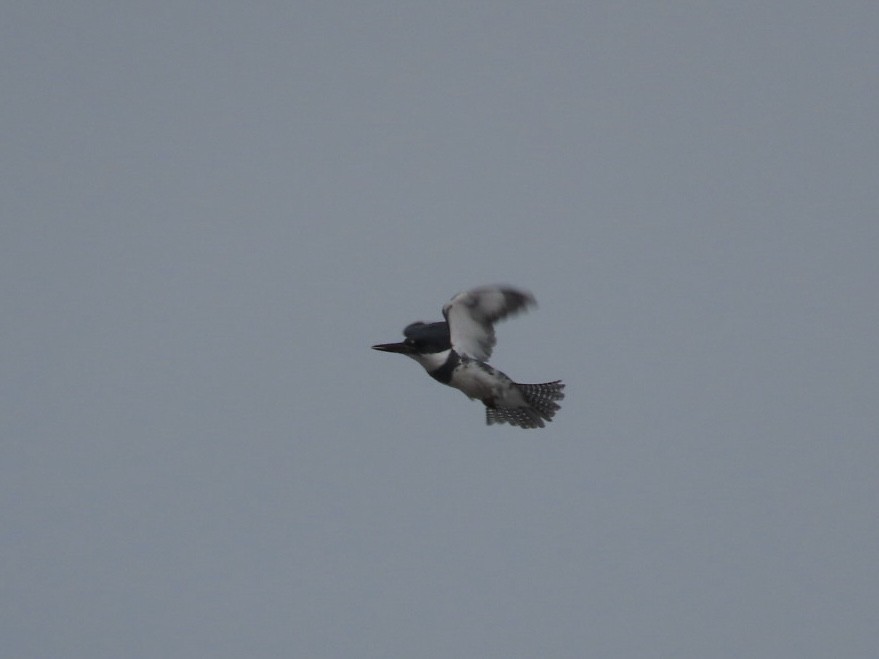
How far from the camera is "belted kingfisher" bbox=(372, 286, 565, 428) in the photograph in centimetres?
1336

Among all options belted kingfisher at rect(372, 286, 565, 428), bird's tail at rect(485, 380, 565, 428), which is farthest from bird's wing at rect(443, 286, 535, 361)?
bird's tail at rect(485, 380, 565, 428)

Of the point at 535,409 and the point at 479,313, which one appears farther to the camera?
the point at 535,409

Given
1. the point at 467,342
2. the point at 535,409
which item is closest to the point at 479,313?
the point at 467,342

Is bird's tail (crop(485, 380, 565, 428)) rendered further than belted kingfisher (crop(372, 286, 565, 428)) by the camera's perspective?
Yes

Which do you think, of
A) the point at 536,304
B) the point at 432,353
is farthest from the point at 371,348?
the point at 536,304

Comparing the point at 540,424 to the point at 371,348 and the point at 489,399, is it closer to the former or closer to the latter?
the point at 489,399

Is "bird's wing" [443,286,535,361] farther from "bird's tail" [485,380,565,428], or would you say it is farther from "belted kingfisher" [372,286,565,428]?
"bird's tail" [485,380,565,428]

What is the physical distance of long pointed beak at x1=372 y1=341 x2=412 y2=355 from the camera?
13.6 meters

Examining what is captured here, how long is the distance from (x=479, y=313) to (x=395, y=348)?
97 cm

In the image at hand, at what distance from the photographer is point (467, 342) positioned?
1363 cm

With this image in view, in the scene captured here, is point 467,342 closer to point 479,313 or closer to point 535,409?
point 479,313

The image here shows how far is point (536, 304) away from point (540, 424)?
1.67 m

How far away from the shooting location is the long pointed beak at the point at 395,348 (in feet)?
44.8

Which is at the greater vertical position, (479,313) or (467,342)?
(479,313)
